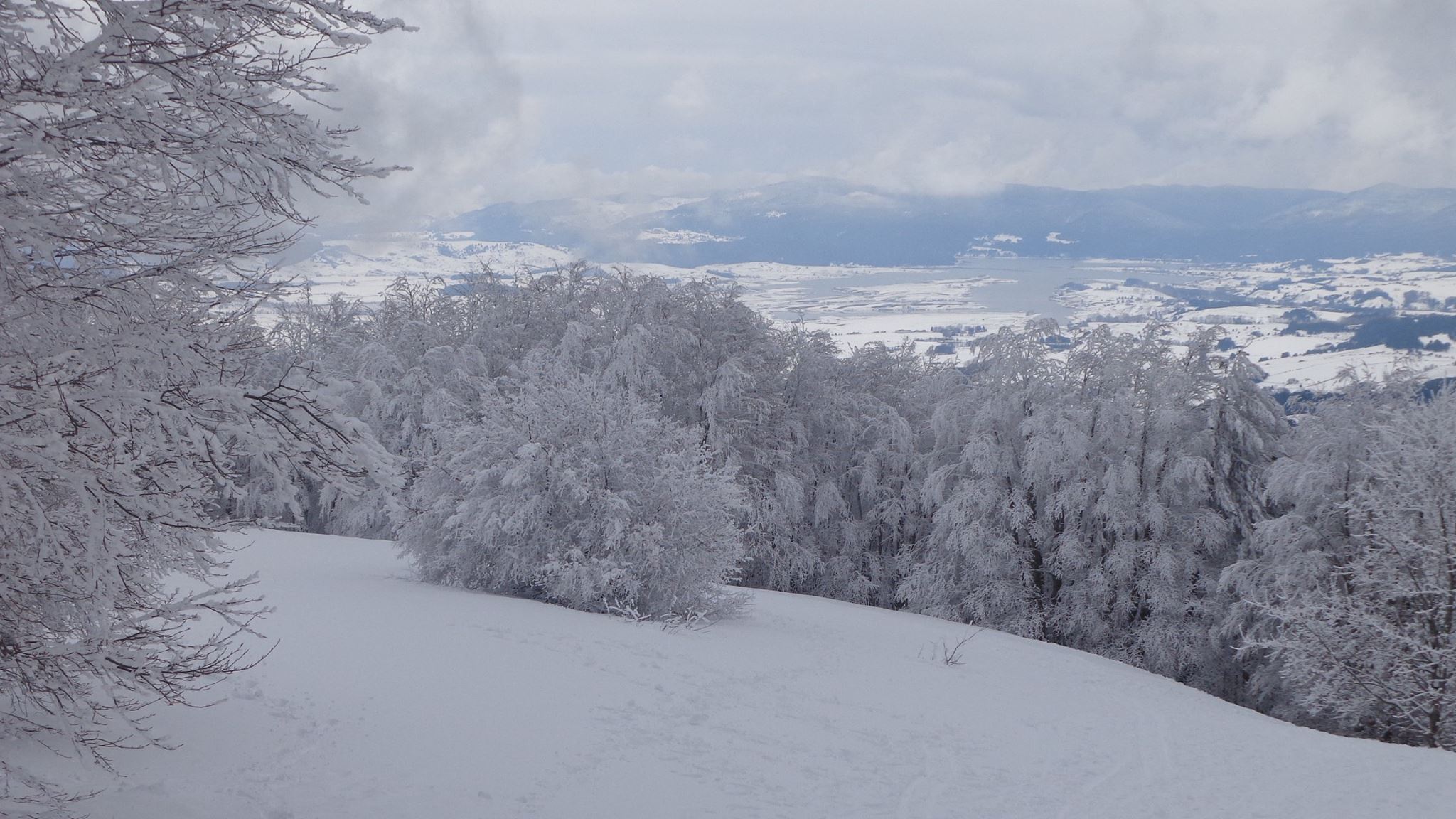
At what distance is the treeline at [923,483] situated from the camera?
1469cm

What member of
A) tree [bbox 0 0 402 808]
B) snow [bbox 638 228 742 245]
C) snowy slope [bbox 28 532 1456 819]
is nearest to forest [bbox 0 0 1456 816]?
tree [bbox 0 0 402 808]

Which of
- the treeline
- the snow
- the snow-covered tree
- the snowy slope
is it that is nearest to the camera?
the snowy slope

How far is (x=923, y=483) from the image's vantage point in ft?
90.2

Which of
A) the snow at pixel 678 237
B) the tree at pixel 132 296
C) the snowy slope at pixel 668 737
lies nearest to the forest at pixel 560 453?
the tree at pixel 132 296

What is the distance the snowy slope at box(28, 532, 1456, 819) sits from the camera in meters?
6.89

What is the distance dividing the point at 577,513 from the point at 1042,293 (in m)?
131

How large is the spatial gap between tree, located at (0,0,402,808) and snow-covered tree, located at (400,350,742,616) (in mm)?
8777

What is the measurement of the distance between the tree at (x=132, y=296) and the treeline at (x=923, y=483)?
9106 millimetres

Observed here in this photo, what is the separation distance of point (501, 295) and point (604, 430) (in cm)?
1478

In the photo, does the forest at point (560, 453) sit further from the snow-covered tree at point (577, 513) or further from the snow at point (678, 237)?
the snow at point (678, 237)

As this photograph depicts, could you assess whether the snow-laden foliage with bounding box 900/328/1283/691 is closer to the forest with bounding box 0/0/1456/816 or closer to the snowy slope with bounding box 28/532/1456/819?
the forest with bounding box 0/0/1456/816

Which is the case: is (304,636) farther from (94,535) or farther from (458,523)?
(94,535)

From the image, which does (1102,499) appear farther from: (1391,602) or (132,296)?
(132,296)

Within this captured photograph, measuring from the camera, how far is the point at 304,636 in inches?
398
